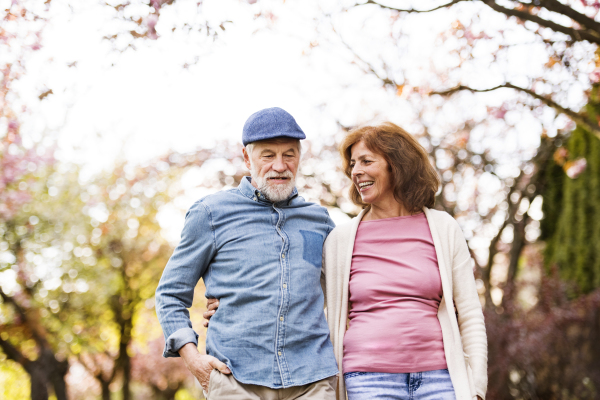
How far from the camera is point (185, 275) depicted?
8.43 ft

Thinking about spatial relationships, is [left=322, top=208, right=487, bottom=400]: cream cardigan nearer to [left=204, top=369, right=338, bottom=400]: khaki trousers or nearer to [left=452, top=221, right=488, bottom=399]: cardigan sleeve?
[left=452, top=221, right=488, bottom=399]: cardigan sleeve

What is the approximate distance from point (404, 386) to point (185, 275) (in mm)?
1110

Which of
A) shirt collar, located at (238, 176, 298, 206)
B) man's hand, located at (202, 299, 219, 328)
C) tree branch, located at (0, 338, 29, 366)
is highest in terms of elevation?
shirt collar, located at (238, 176, 298, 206)

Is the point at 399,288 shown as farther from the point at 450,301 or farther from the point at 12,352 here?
the point at 12,352

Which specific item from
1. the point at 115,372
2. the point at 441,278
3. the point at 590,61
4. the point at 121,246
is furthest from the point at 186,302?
the point at 115,372

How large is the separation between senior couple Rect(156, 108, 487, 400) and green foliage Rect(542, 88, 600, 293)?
7611 millimetres

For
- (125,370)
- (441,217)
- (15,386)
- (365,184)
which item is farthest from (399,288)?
(15,386)

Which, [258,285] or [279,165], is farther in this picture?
[279,165]

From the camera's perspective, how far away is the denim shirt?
2439 mm

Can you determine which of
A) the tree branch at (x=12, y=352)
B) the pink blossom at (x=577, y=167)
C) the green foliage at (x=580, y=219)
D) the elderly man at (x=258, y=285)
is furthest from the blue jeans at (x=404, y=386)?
the tree branch at (x=12, y=352)

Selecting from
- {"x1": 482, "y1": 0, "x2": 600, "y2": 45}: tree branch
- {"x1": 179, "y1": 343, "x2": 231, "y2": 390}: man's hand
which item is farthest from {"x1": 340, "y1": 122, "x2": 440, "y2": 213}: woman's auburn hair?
{"x1": 482, "y1": 0, "x2": 600, "y2": 45}: tree branch

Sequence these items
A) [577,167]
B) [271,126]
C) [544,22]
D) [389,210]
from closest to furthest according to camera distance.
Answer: [271,126]
[389,210]
[544,22]
[577,167]

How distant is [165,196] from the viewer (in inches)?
711

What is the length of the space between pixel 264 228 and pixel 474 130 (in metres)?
8.69
